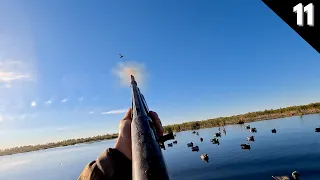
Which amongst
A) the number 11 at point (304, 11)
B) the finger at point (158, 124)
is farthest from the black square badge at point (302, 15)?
the finger at point (158, 124)

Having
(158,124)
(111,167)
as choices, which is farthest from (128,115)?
(111,167)

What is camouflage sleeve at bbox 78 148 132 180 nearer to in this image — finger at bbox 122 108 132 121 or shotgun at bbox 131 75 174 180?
finger at bbox 122 108 132 121

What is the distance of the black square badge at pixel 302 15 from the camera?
8.88 ft

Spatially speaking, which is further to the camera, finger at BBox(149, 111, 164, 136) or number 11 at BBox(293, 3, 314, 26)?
finger at BBox(149, 111, 164, 136)

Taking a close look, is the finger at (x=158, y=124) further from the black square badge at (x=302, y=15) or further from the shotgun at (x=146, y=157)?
the black square badge at (x=302, y=15)

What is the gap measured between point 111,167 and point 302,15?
7.16ft

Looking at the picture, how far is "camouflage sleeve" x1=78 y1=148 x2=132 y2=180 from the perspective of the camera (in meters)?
2.35

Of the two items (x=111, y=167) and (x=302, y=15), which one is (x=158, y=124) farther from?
(x=302, y=15)

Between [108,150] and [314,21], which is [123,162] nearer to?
[108,150]

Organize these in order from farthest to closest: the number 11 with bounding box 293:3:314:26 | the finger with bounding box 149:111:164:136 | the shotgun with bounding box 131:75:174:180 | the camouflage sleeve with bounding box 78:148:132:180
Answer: the finger with bounding box 149:111:164:136
the number 11 with bounding box 293:3:314:26
the camouflage sleeve with bounding box 78:148:132:180
the shotgun with bounding box 131:75:174:180

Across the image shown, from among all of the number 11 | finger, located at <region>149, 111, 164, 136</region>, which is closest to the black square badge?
the number 11

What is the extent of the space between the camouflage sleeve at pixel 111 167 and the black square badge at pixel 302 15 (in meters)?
2.06

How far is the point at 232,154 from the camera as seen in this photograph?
47469 millimetres

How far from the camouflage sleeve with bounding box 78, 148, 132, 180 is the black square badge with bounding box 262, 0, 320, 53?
206 cm
